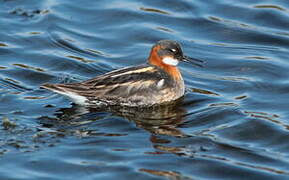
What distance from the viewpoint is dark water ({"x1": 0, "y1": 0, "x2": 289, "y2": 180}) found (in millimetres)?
10336

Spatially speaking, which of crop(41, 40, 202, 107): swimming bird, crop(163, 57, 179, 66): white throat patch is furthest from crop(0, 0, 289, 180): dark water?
crop(163, 57, 179, 66): white throat patch

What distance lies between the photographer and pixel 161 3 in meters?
17.6

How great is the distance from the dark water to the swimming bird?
0.25m

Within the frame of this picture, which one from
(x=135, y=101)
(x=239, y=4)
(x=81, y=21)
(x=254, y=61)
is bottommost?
(x=135, y=101)

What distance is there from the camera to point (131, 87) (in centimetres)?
1295

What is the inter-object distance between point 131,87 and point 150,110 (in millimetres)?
560

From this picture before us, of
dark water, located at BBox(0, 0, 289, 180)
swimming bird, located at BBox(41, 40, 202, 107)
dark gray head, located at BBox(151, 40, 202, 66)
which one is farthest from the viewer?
dark gray head, located at BBox(151, 40, 202, 66)

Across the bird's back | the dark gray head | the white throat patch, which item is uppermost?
the dark gray head

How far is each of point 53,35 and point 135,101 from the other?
3.93 metres

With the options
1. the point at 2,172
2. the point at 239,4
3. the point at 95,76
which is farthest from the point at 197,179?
the point at 239,4

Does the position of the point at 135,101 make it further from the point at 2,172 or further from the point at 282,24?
the point at 282,24

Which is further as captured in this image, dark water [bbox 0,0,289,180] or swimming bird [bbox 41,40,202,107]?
swimming bird [bbox 41,40,202,107]

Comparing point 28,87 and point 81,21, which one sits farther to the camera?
point 81,21

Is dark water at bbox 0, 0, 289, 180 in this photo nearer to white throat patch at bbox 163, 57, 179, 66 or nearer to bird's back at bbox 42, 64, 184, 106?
bird's back at bbox 42, 64, 184, 106
